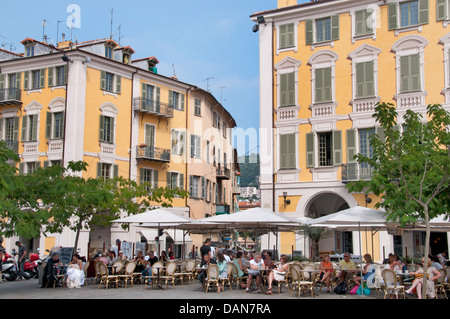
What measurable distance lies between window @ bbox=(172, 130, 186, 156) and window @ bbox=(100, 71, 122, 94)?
5646 millimetres

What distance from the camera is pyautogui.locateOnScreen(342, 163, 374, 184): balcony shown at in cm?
2620

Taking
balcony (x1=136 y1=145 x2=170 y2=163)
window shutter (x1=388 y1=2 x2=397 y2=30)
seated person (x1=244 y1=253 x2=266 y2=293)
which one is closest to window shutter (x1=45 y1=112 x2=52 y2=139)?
balcony (x1=136 y1=145 x2=170 y2=163)

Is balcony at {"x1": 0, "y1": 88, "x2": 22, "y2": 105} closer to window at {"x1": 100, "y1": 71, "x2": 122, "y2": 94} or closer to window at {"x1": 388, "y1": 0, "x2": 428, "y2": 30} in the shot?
window at {"x1": 100, "y1": 71, "x2": 122, "y2": 94}

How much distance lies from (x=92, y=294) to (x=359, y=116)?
16.0 meters

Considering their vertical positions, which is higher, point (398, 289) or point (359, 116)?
point (359, 116)

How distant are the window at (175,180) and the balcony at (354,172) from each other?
52.1 feet

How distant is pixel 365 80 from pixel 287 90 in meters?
4.02

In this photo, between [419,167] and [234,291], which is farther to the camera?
[234,291]

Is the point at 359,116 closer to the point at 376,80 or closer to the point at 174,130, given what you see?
the point at 376,80
